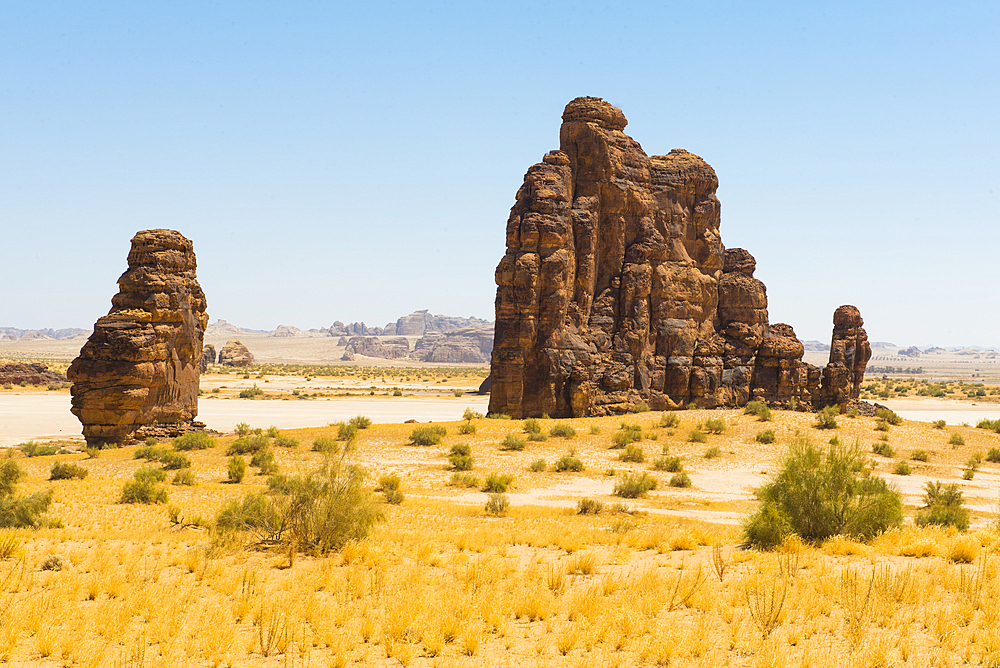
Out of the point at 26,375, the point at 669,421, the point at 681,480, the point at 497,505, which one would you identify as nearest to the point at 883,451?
the point at 669,421

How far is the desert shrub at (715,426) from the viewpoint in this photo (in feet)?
98.6

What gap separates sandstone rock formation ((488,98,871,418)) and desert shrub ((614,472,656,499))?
11717 millimetres

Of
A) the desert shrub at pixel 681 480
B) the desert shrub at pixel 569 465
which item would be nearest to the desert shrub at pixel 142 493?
the desert shrub at pixel 569 465

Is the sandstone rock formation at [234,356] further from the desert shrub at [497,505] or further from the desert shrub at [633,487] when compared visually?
the desert shrub at [497,505]

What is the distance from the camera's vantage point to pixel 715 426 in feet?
99.0

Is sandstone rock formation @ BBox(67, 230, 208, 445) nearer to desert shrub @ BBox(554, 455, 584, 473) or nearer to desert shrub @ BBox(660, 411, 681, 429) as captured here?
desert shrub @ BBox(554, 455, 584, 473)

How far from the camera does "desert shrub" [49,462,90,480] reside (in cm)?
2058

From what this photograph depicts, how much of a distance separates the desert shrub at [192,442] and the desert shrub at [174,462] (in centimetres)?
242

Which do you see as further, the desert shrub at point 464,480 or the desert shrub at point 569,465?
the desert shrub at point 569,465

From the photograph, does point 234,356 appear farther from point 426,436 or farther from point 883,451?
point 883,451

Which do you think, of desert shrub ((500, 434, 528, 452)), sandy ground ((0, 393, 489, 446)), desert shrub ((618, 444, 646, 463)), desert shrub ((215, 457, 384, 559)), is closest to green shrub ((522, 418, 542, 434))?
desert shrub ((500, 434, 528, 452))

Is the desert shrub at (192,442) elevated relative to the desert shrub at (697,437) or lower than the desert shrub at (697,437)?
lower

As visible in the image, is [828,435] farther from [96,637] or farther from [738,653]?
[96,637]

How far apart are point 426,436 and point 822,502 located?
58.2ft
